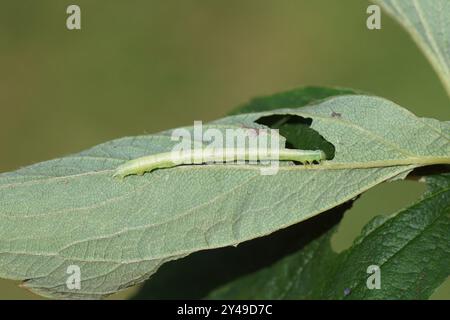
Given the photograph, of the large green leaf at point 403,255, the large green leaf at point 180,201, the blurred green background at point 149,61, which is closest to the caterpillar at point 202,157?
the large green leaf at point 180,201

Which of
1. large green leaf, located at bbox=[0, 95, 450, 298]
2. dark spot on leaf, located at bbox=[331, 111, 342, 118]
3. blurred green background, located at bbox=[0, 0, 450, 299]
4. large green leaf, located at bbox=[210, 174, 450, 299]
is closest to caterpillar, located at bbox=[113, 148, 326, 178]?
large green leaf, located at bbox=[0, 95, 450, 298]

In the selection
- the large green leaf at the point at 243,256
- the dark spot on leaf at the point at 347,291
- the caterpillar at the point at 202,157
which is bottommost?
the dark spot on leaf at the point at 347,291

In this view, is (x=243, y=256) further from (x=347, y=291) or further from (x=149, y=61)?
(x=149, y=61)

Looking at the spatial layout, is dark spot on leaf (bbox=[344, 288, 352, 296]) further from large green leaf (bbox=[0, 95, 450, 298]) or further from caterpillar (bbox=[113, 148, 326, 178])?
caterpillar (bbox=[113, 148, 326, 178])

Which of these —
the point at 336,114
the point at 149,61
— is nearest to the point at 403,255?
the point at 336,114

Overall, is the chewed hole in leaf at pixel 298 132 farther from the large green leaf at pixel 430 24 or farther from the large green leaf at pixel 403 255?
the large green leaf at pixel 430 24

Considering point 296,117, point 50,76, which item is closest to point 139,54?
point 50,76

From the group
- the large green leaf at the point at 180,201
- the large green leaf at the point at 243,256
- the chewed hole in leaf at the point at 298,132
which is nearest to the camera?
the large green leaf at the point at 180,201
